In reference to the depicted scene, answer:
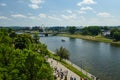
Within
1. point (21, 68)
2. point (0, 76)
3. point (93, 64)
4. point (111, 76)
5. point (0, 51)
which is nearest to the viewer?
point (0, 76)

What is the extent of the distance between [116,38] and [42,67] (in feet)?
368

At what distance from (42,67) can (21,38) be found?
40.8 meters

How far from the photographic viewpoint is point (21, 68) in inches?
1142

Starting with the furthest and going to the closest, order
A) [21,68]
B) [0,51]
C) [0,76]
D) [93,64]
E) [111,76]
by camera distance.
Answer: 1. [93,64]
2. [111,76]
3. [0,51]
4. [21,68]
5. [0,76]

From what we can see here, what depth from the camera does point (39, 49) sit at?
54.3 meters

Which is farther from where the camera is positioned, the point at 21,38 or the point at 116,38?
the point at 116,38

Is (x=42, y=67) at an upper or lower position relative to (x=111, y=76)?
upper

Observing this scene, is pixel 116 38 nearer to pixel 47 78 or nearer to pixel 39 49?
pixel 39 49

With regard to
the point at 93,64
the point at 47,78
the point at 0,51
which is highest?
the point at 0,51

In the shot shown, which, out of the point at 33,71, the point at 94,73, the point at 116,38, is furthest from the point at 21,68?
the point at 116,38

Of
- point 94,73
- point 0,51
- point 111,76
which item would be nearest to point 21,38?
point 94,73

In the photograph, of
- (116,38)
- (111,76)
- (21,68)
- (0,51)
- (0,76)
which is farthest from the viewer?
(116,38)

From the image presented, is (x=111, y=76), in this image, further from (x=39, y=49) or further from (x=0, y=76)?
(x=0, y=76)

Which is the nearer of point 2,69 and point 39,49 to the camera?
point 2,69
